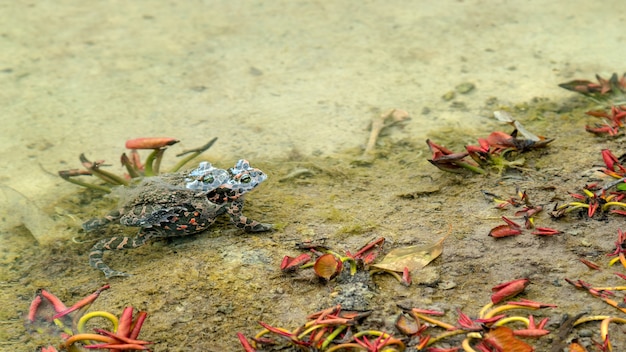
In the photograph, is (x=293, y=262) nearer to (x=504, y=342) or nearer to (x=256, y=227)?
(x=256, y=227)

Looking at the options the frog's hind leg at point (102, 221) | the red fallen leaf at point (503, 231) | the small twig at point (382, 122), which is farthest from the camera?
the small twig at point (382, 122)

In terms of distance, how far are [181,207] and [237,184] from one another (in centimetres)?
38

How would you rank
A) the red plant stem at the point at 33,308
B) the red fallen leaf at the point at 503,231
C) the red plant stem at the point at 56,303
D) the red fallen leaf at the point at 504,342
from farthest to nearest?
the red fallen leaf at the point at 503,231 → the red plant stem at the point at 33,308 → the red plant stem at the point at 56,303 → the red fallen leaf at the point at 504,342

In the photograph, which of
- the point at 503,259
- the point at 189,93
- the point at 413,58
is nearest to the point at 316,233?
the point at 503,259

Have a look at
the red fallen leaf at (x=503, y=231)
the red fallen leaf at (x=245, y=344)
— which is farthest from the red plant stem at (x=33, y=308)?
the red fallen leaf at (x=503, y=231)

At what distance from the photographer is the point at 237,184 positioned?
172 inches

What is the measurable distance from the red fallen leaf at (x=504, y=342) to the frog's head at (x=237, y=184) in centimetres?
190

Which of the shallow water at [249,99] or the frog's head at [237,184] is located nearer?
the shallow water at [249,99]

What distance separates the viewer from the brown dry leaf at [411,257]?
367 cm

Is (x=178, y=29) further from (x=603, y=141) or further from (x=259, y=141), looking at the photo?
(x=603, y=141)

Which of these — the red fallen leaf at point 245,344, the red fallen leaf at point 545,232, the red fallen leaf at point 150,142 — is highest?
the red fallen leaf at point 150,142

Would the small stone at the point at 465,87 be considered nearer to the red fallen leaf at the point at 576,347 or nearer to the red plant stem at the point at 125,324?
the red fallen leaf at the point at 576,347

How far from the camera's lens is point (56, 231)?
457 cm

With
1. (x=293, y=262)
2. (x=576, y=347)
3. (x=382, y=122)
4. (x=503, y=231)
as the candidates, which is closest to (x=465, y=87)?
(x=382, y=122)
